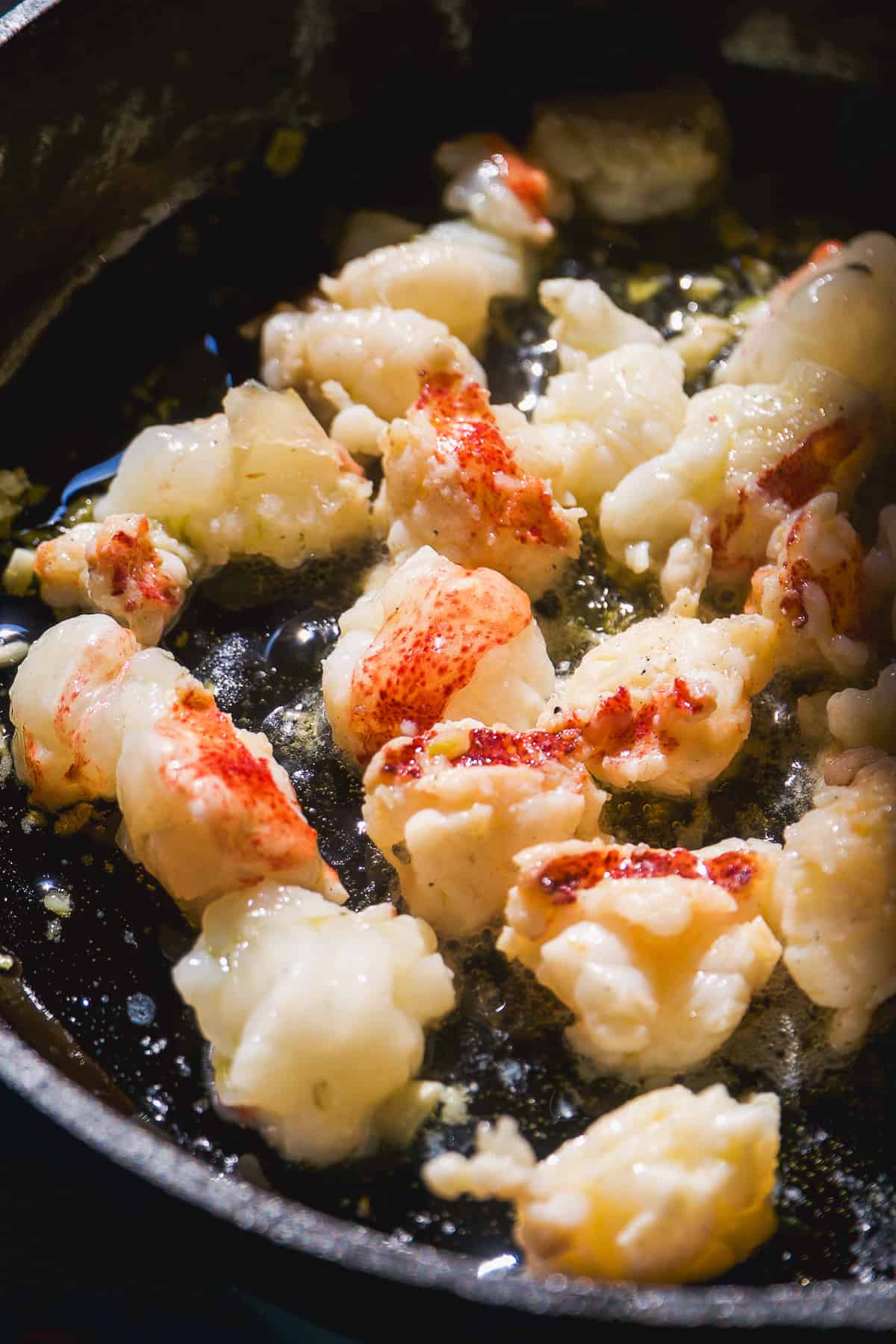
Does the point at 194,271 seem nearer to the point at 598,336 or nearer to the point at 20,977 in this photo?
the point at 598,336

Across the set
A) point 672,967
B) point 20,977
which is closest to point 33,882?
point 20,977

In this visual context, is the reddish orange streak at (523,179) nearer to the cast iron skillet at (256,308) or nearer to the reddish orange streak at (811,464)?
the cast iron skillet at (256,308)

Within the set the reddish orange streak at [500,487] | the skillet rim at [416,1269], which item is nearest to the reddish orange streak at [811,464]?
the reddish orange streak at [500,487]

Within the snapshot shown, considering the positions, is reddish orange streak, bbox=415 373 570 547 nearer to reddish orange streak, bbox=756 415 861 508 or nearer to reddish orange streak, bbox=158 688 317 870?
reddish orange streak, bbox=756 415 861 508

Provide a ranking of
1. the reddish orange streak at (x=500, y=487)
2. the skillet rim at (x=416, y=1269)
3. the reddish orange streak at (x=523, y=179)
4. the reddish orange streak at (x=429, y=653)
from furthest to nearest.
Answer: the reddish orange streak at (x=523, y=179)
the reddish orange streak at (x=500, y=487)
the reddish orange streak at (x=429, y=653)
the skillet rim at (x=416, y=1269)

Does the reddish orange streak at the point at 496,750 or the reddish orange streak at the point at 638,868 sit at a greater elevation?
the reddish orange streak at the point at 496,750

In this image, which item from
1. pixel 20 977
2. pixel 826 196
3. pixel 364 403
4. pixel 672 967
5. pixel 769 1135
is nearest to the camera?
pixel 769 1135

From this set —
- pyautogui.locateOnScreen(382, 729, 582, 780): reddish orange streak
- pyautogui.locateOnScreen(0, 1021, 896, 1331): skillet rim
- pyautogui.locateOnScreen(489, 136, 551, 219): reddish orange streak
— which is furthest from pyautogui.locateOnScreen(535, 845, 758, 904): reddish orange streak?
pyautogui.locateOnScreen(489, 136, 551, 219): reddish orange streak

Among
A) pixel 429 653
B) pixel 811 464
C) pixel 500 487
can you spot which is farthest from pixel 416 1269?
pixel 811 464
